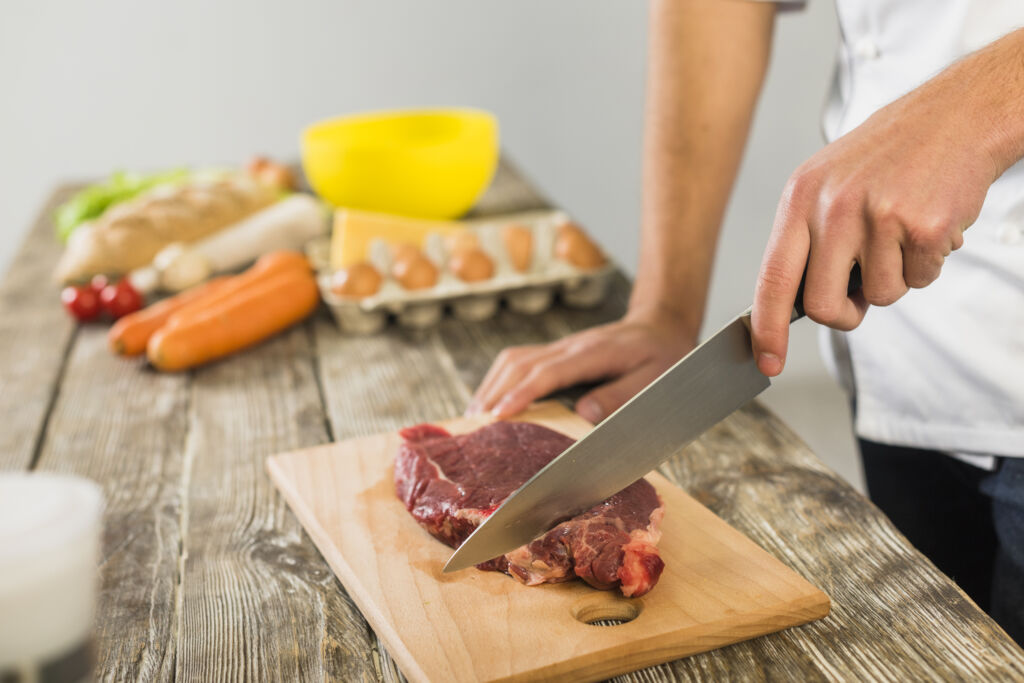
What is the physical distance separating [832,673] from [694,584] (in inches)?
5.9

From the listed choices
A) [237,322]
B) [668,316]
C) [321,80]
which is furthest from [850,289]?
[321,80]

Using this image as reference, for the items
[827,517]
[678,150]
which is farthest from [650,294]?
[827,517]

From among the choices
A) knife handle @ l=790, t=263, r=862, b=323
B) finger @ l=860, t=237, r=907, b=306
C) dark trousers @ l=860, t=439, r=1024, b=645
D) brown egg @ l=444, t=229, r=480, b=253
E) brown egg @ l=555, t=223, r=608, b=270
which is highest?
finger @ l=860, t=237, r=907, b=306

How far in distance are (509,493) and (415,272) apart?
0.79 m

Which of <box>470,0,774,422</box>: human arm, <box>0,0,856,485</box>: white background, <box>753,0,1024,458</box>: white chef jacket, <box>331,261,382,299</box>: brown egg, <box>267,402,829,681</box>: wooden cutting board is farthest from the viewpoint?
<box>0,0,856,485</box>: white background

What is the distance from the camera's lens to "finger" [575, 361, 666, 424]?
1.34 m

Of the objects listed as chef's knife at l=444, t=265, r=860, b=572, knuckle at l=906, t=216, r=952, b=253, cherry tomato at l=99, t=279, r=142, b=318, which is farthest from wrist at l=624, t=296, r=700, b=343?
cherry tomato at l=99, t=279, r=142, b=318

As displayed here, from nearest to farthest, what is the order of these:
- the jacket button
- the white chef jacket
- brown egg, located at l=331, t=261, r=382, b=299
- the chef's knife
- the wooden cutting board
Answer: the wooden cutting board, the chef's knife, the white chef jacket, the jacket button, brown egg, located at l=331, t=261, r=382, b=299

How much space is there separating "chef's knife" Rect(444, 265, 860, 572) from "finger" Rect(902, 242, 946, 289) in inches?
2.0

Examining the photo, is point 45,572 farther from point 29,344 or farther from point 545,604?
point 29,344

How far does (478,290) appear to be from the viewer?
175cm

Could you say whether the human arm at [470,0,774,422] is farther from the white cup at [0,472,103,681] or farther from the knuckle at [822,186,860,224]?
the white cup at [0,472,103,681]

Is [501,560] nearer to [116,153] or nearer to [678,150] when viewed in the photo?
[678,150]

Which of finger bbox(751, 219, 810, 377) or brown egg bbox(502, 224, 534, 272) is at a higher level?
finger bbox(751, 219, 810, 377)
